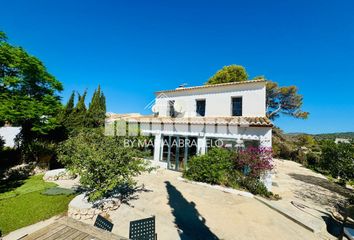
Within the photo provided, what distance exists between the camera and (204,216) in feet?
29.1

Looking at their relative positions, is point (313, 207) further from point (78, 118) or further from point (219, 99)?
point (78, 118)

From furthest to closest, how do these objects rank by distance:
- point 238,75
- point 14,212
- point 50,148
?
point 238,75, point 50,148, point 14,212

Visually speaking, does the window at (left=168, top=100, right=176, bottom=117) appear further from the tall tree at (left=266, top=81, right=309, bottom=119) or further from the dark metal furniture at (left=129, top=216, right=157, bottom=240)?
the tall tree at (left=266, top=81, right=309, bottom=119)

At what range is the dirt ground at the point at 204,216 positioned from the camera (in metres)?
7.45

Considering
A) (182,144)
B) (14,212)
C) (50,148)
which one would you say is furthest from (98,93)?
(14,212)

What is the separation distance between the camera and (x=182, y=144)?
18.2m

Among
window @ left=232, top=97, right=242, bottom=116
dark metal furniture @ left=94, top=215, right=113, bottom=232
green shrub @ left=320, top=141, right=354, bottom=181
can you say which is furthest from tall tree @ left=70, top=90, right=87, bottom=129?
green shrub @ left=320, top=141, right=354, bottom=181

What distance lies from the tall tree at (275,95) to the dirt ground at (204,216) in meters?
25.3

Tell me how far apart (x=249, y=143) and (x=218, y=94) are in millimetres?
6455

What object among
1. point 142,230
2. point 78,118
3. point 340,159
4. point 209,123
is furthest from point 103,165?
point 340,159

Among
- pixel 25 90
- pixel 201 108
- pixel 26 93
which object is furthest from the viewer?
pixel 201 108

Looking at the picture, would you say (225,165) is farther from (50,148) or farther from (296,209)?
(50,148)

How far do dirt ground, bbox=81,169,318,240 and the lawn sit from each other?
322 centimetres

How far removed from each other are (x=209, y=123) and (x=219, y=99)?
405 centimetres
